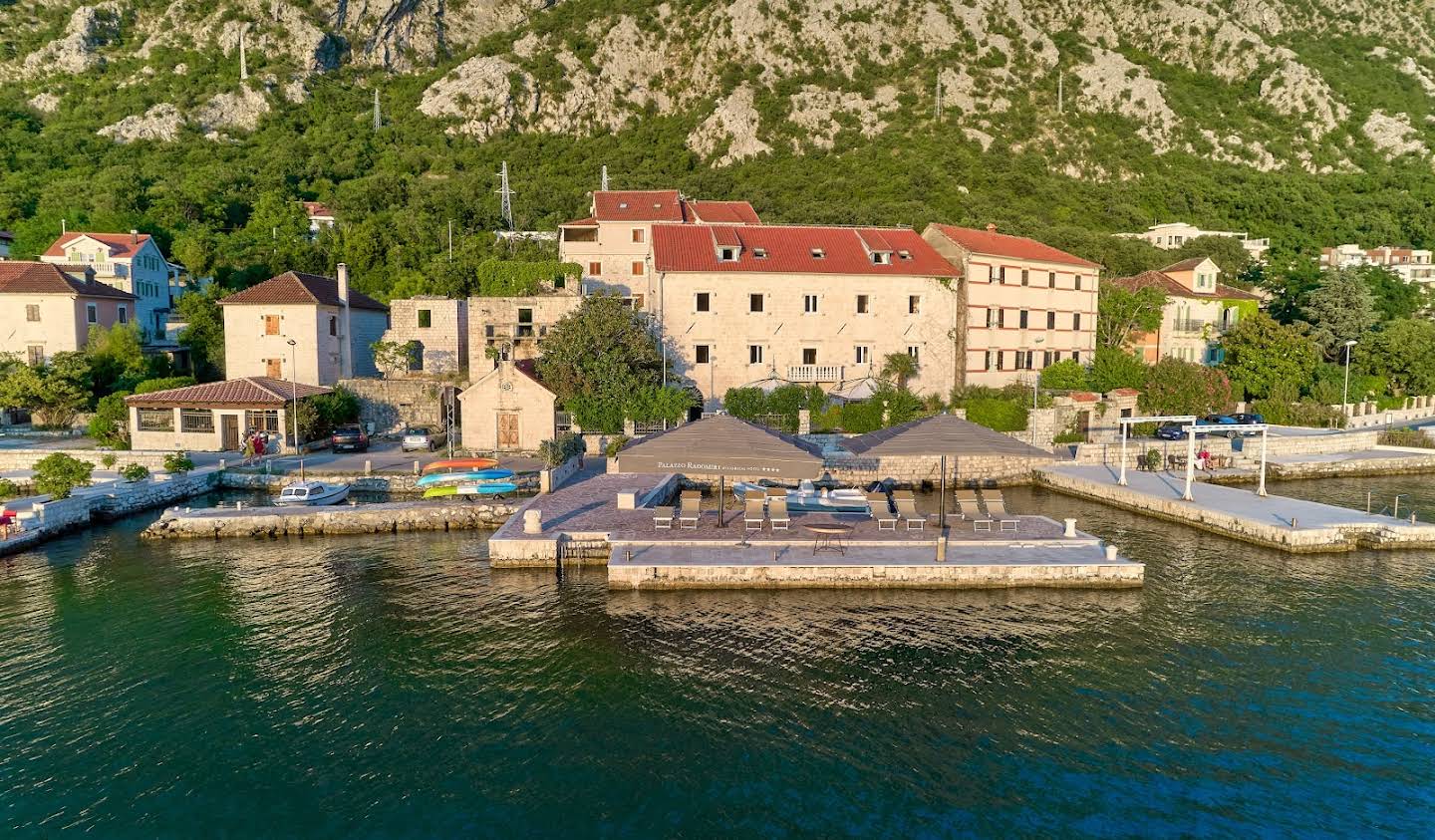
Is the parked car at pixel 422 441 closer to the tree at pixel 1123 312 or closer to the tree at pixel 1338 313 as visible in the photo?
the tree at pixel 1123 312

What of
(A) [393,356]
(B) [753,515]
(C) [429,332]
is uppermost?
(C) [429,332]

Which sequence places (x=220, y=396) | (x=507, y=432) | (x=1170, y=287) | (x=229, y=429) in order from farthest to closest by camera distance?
(x=1170, y=287) < (x=229, y=429) < (x=220, y=396) < (x=507, y=432)

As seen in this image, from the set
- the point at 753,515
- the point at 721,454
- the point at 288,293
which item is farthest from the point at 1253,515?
the point at 288,293

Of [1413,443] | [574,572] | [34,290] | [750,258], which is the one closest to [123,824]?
[574,572]

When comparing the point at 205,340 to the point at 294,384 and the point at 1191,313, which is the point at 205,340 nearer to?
the point at 294,384

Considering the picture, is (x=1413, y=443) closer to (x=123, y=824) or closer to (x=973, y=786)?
(x=973, y=786)
